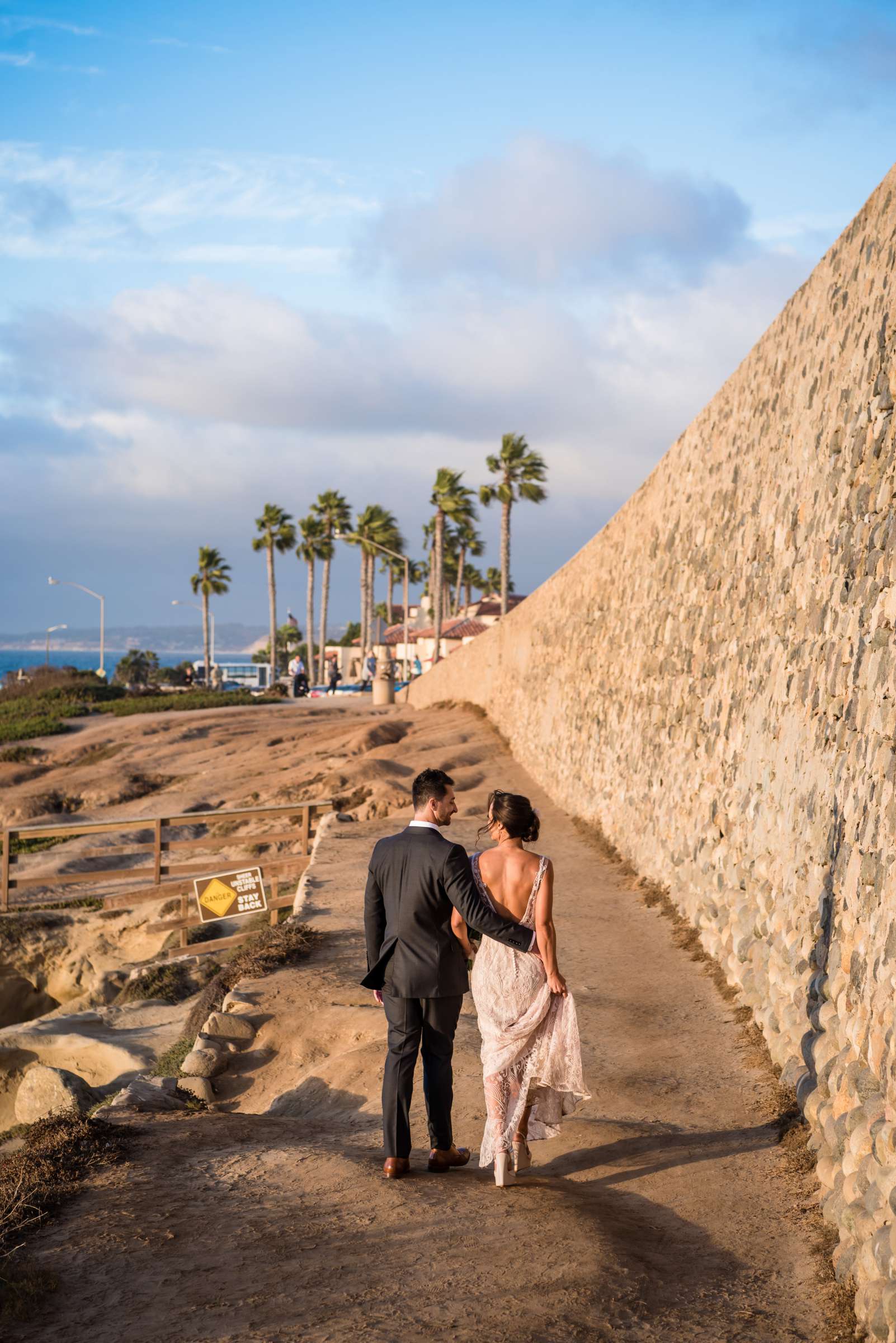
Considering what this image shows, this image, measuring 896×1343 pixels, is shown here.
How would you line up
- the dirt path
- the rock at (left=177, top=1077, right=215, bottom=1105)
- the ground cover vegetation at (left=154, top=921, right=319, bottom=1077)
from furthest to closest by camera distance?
1. the ground cover vegetation at (left=154, top=921, right=319, bottom=1077)
2. the rock at (left=177, top=1077, right=215, bottom=1105)
3. the dirt path

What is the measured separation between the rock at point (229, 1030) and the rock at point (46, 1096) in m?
1.52

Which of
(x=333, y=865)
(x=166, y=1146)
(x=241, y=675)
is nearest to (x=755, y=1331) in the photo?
(x=166, y=1146)

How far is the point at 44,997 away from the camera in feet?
54.2

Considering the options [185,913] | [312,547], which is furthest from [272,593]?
[185,913]

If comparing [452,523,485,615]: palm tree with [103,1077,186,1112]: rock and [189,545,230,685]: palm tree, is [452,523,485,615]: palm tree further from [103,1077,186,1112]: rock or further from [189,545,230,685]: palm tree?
[103,1077,186,1112]: rock

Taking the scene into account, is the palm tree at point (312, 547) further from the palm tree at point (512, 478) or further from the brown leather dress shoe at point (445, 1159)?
the brown leather dress shoe at point (445, 1159)

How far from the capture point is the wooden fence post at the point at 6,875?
1598cm

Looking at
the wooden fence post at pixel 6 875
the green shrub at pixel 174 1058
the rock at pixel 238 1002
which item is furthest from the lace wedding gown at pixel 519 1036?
the wooden fence post at pixel 6 875

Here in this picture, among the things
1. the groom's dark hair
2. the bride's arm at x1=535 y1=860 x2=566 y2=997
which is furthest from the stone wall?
the groom's dark hair

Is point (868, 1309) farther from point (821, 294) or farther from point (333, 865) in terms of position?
point (333, 865)

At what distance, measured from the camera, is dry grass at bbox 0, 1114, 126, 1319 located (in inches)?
159

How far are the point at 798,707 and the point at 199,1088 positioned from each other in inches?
206

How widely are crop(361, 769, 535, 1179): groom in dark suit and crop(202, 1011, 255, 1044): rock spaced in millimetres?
4047

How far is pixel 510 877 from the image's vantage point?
17.6 ft
